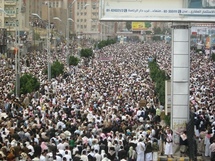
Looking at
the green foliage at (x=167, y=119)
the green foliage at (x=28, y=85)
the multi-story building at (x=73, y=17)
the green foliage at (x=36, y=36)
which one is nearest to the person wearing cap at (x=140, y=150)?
the green foliage at (x=167, y=119)

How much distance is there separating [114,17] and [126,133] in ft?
12.5

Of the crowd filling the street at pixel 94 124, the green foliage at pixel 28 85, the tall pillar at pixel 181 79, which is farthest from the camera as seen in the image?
the green foliage at pixel 28 85

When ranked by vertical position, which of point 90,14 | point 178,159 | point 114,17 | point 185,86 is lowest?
point 178,159

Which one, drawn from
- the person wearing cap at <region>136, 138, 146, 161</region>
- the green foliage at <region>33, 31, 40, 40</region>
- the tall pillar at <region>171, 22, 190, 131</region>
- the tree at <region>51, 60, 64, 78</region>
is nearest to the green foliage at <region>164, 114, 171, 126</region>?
the tall pillar at <region>171, 22, 190, 131</region>

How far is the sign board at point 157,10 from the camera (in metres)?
21.3

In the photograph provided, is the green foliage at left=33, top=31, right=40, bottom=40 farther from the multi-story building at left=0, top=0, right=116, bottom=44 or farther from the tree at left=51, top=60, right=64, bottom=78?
the tree at left=51, top=60, right=64, bottom=78

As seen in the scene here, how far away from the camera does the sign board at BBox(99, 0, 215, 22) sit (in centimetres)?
2128

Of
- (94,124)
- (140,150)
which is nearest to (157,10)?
(94,124)

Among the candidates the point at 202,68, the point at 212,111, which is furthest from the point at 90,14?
the point at 212,111

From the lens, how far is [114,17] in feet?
70.0

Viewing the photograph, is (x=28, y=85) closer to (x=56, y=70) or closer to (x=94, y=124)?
(x=94, y=124)

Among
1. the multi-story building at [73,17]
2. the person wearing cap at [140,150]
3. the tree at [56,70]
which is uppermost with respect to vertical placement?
the multi-story building at [73,17]

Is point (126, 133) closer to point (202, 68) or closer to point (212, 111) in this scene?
point (212, 111)

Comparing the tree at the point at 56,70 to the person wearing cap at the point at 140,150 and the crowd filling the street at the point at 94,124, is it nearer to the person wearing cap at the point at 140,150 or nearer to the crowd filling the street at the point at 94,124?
the crowd filling the street at the point at 94,124
